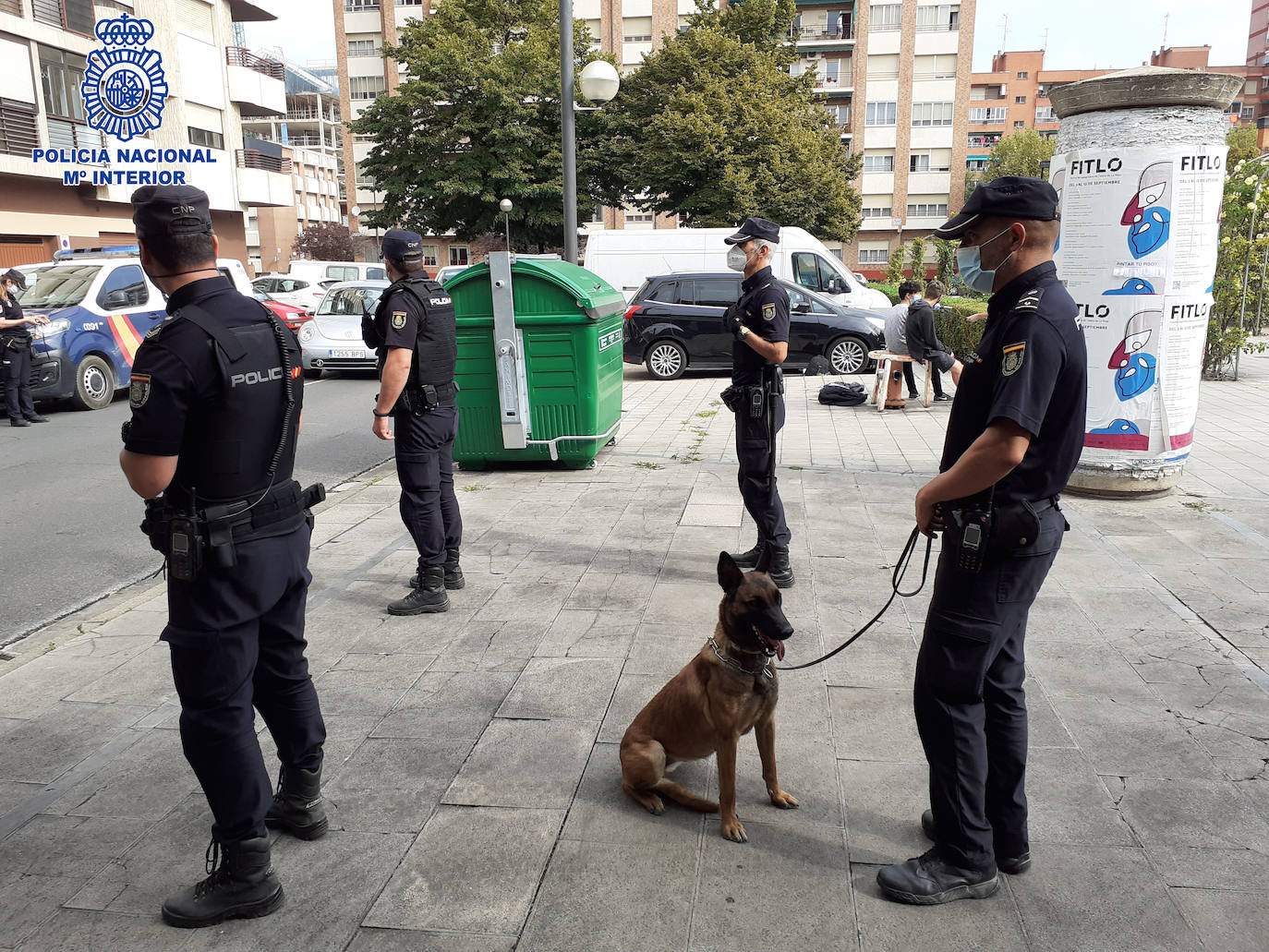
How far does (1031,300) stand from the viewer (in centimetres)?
256

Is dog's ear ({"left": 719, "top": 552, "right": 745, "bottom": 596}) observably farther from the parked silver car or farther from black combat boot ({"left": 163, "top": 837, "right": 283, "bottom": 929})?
the parked silver car

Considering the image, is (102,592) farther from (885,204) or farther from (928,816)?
(885,204)

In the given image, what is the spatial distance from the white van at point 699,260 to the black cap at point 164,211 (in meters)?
16.7

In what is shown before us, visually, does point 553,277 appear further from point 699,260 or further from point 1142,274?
point 699,260

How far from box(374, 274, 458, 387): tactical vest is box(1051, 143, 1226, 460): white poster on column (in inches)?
190

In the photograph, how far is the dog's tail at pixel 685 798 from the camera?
3211 millimetres

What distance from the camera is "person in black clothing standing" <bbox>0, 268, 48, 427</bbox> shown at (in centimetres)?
1151

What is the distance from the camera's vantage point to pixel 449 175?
1419 inches

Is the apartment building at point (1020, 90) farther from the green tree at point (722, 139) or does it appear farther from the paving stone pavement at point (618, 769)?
the paving stone pavement at point (618, 769)

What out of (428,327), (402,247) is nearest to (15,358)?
(402,247)

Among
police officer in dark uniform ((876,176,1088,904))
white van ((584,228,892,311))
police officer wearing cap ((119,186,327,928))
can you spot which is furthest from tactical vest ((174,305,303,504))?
white van ((584,228,892,311))

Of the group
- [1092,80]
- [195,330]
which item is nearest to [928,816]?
[195,330]

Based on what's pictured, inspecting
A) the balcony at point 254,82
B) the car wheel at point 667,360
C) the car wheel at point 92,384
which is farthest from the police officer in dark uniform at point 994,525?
the balcony at point 254,82

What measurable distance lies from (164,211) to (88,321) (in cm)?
1206
